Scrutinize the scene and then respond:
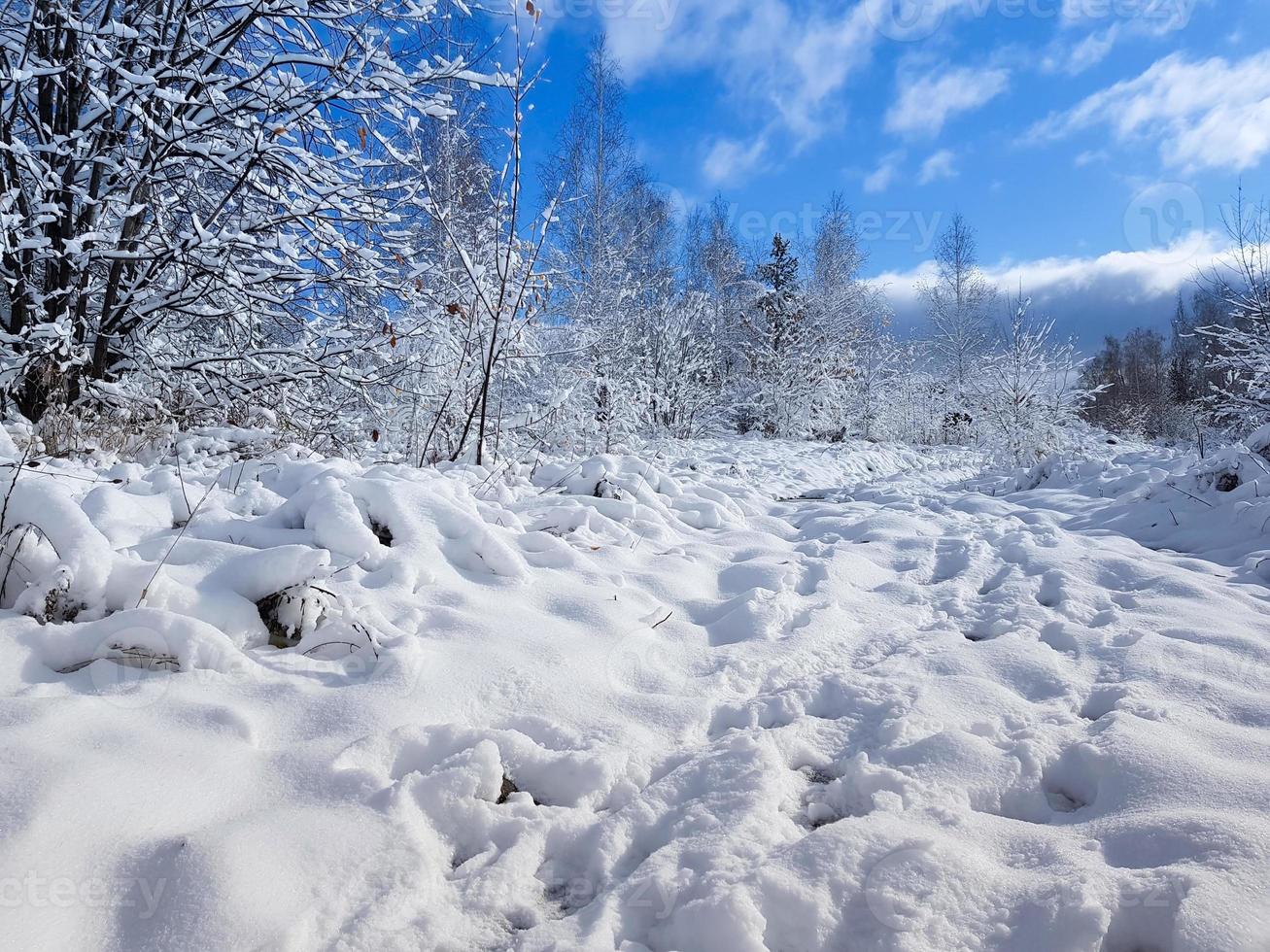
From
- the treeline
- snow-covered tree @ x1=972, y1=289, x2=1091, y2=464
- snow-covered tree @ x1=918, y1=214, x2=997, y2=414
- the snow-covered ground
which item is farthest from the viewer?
snow-covered tree @ x1=918, y1=214, x2=997, y2=414

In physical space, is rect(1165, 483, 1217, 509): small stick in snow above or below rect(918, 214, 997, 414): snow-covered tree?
below

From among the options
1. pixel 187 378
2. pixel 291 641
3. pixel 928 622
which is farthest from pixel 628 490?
pixel 187 378

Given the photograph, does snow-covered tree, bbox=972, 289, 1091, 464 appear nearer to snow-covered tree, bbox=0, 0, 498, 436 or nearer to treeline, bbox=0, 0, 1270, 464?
treeline, bbox=0, 0, 1270, 464

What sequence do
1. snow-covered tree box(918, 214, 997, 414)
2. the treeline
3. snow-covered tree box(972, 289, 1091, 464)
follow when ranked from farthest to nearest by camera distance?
1. snow-covered tree box(918, 214, 997, 414)
2. snow-covered tree box(972, 289, 1091, 464)
3. the treeline

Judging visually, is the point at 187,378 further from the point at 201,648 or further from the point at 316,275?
the point at 201,648

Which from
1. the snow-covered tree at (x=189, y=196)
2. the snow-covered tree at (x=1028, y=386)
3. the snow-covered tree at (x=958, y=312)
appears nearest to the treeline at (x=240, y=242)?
the snow-covered tree at (x=189, y=196)

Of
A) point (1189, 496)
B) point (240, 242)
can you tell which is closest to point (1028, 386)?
point (1189, 496)

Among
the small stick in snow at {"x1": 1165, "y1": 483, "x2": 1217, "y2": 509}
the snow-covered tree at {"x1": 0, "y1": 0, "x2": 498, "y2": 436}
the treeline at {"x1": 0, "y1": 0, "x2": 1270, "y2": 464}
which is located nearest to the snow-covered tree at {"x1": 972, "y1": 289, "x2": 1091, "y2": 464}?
the small stick in snow at {"x1": 1165, "y1": 483, "x2": 1217, "y2": 509}

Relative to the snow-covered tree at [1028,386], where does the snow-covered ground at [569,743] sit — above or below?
below

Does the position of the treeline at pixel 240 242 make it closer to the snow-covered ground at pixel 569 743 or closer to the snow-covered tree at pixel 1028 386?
the snow-covered ground at pixel 569 743

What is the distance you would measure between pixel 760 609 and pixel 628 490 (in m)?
1.56

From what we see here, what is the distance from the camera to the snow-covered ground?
926 mm

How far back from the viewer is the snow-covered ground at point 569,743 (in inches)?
36.5

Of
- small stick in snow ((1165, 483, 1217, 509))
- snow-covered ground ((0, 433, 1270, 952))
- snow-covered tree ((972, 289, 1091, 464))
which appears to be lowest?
snow-covered ground ((0, 433, 1270, 952))
